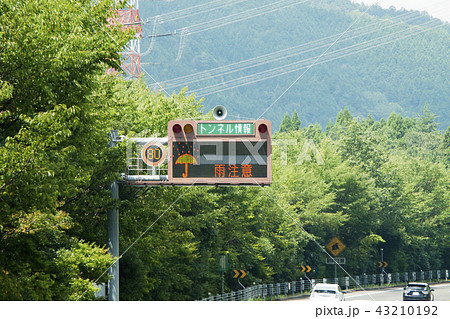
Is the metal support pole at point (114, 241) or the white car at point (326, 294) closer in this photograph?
the metal support pole at point (114, 241)

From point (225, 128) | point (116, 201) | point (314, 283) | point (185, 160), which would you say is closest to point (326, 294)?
point (116, 201)

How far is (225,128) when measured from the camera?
22672 millimetres

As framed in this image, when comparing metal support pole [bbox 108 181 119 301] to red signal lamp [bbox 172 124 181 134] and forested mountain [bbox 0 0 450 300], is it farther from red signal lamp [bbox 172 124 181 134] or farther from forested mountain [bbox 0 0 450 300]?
red signal lamp [bbox 172 124 181 134]

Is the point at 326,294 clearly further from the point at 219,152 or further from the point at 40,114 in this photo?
the point at 40,114

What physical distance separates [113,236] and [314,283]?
1356 inches

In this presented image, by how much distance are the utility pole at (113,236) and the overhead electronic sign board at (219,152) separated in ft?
13.9

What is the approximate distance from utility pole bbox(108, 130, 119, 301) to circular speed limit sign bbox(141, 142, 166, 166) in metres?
1.25

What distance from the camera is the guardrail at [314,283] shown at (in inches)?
1666

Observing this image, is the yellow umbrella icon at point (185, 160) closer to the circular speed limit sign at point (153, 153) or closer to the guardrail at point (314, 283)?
the circular speed limit sign at point (153, 153)

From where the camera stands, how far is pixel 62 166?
1605 cm

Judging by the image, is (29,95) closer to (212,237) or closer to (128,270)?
(128,270)

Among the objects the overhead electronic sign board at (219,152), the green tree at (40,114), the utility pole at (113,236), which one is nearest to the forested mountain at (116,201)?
the green tree at (40,114)

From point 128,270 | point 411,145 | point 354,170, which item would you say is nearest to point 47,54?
point 128,270

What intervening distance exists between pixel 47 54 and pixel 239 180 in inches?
364
